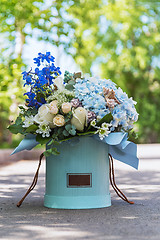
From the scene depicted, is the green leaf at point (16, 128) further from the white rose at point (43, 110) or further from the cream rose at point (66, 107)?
the cream rose at point (66, 107)

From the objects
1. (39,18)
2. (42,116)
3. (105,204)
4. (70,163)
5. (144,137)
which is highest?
(39,18)

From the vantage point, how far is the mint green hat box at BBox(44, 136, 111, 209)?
365cm

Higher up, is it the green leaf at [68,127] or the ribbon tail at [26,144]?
the green leaf at [68,127]

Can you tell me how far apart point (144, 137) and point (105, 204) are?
19.6m

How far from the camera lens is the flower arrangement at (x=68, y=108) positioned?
355 cm

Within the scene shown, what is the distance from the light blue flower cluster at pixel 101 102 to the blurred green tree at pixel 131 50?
1442 centimetres

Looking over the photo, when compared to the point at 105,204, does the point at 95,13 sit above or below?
above

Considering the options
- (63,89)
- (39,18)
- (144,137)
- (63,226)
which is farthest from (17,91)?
(144,137)

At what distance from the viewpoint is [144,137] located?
2305cm

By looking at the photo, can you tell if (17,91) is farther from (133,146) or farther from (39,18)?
(133,146)

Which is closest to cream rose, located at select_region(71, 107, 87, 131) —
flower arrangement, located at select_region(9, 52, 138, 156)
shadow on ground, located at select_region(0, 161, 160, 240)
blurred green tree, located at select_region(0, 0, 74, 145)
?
flower arrangement, located at select_region(9, 52, 138, 156)

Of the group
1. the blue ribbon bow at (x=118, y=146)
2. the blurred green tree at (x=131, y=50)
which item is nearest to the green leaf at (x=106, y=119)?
the blue ribbon bow at (x=118, y=146)

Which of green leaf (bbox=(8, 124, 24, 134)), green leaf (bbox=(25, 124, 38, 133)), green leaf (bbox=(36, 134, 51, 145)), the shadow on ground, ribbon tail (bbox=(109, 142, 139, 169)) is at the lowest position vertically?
the shadow on ground

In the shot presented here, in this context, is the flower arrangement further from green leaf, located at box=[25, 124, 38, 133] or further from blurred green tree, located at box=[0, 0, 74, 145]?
blurred green tree, located at box=[0, 0, 74, 145]
